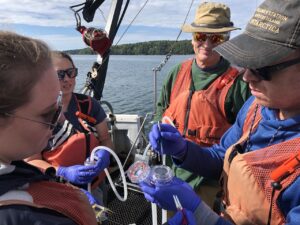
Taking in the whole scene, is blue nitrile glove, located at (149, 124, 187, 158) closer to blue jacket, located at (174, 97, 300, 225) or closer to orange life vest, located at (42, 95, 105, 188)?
blue jacket, located at (174, 97, 300, 225)

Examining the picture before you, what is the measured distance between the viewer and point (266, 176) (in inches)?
60.3

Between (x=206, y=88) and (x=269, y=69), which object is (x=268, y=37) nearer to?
(x=269, y=69)

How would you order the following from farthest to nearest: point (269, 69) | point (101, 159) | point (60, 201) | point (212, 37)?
point (212, 37)
point (101, 159)
point (269, 69)
point (60, 201)

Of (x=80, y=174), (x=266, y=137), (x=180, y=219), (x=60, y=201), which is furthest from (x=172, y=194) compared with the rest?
(x=80, y=174)

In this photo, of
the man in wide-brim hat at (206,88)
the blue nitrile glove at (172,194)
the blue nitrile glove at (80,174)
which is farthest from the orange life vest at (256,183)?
the blue nitrile glove at (80,174)

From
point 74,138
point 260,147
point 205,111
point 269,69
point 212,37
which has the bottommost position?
point 74,138

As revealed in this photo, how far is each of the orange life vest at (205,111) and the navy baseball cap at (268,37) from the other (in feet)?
3.79

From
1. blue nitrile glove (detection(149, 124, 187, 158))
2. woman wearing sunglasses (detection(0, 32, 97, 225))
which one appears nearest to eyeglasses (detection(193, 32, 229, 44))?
blue nitrile glove (detection(149, 124, 187, 158))

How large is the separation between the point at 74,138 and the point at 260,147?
5.22 feet

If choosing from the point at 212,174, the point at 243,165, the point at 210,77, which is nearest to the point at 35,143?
the point at 243,165

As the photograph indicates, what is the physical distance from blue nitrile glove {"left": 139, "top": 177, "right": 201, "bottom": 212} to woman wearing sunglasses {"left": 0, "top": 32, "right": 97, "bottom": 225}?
0.50 m

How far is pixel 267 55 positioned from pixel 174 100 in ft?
5.27

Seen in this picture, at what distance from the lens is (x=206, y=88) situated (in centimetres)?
280

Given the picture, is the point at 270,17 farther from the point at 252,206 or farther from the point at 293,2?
the point at 252,206
